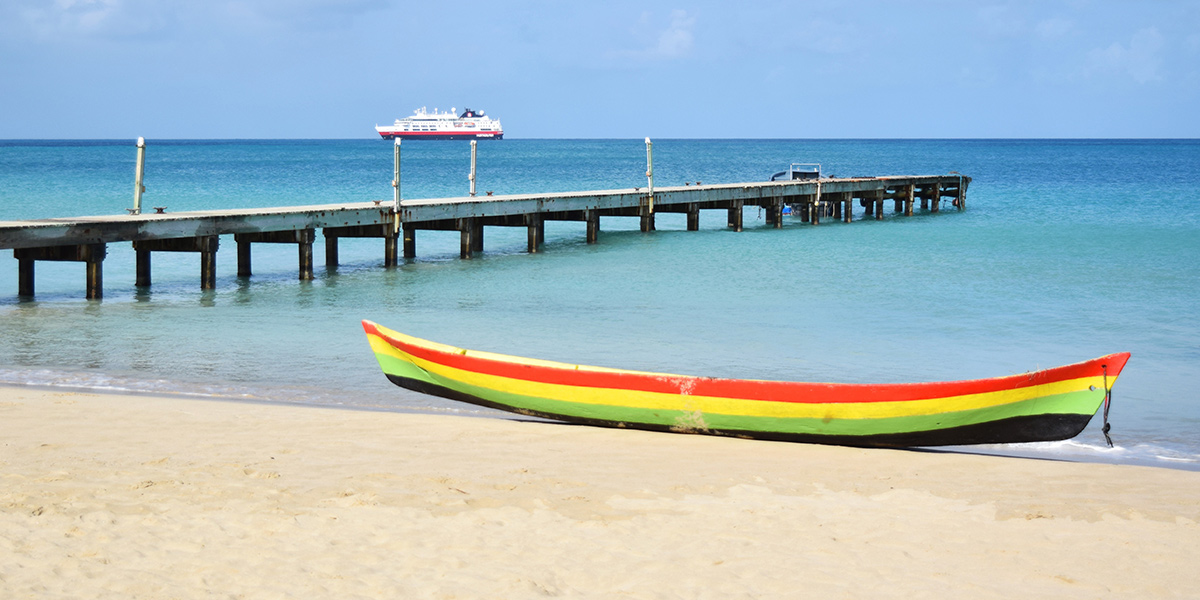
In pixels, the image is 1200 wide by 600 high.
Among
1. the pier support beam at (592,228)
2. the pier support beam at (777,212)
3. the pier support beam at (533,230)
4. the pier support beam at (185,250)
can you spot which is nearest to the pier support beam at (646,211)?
the pier support beam at (592,228)

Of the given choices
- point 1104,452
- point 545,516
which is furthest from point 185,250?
point 1104,452

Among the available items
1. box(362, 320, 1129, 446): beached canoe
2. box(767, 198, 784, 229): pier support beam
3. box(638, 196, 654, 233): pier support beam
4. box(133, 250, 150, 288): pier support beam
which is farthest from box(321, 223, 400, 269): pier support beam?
box(767, 198, 784, 229): pier support beam

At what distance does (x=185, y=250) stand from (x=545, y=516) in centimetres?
1312

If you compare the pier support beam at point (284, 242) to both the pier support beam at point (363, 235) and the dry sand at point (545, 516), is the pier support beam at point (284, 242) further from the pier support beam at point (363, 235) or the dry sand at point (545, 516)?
the dry sand at point (545, 516)

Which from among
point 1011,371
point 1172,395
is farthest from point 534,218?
point 1172,395

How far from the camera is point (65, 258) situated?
1631 cm

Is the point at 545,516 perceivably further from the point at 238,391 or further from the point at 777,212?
the point at 777,212

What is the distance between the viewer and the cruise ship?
185m

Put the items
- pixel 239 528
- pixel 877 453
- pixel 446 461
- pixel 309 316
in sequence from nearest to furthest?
pixel 239 528 → pixel 446 461 → pixel 877 453 → pixel 309 316

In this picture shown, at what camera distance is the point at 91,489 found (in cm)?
644

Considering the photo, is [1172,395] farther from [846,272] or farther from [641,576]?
[846,272]

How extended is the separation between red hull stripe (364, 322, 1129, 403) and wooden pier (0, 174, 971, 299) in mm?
9116

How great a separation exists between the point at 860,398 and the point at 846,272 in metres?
15.6

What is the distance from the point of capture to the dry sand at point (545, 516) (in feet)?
17.1
